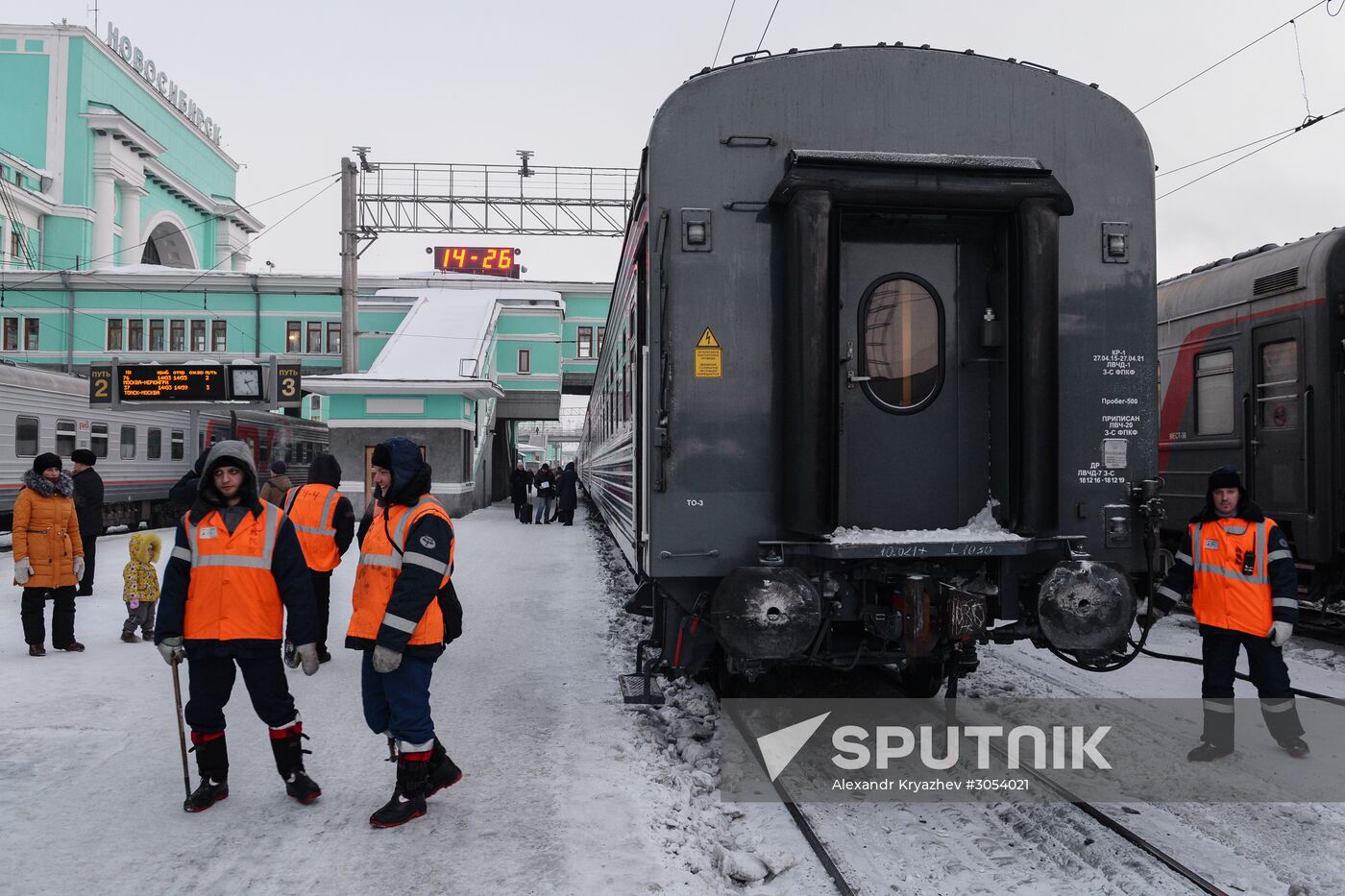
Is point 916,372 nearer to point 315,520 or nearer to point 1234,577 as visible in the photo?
point 1234,577

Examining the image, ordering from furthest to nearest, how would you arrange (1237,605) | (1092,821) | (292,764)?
(1237,605), (292,764), (1092,821)

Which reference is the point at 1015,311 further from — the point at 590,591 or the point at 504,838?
the point at 590,591

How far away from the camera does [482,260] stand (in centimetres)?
4991

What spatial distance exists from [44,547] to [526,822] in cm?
535

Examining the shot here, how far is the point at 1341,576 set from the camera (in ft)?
27.3

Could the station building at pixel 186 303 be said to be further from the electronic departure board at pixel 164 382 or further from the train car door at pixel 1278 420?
the train car door at pixel 1278 420

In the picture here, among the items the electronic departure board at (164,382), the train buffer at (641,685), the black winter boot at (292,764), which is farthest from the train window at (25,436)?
the black winter boot at (292,764)

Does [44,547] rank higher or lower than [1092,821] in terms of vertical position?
higher

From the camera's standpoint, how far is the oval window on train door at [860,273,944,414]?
4.84 metres

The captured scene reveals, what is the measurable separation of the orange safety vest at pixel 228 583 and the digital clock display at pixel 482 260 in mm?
47140

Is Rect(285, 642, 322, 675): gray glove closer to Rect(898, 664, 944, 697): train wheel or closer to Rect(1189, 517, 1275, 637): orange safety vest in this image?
Rect(898, 664, 944, 697): train wheel

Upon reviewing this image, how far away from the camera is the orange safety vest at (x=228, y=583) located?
4.07 m

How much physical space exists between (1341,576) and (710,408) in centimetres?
711

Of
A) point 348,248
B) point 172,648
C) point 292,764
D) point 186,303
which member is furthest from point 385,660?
point 186,303
